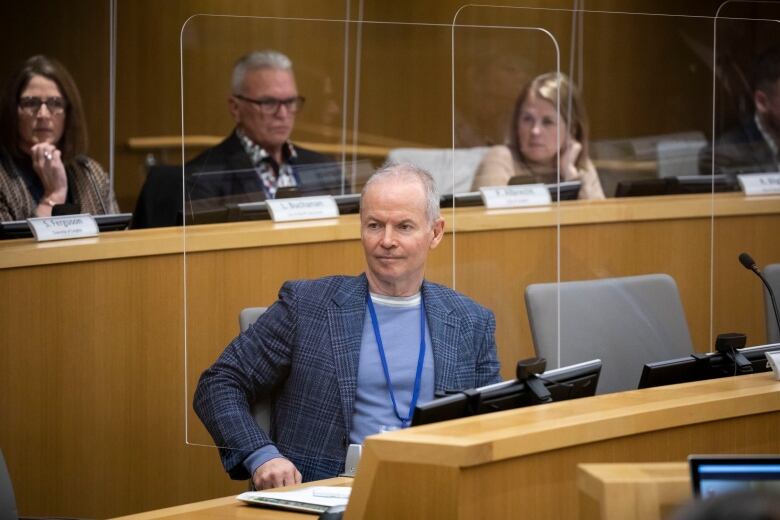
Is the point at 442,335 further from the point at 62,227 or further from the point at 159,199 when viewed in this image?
the point at 159,199

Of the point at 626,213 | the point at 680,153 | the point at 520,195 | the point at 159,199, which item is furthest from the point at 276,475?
the point at 159,199

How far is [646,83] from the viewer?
3.60m

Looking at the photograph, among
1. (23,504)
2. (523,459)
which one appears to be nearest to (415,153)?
(23,504)

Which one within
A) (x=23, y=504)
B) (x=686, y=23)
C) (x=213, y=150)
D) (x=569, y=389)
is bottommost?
(x=23, y=504)

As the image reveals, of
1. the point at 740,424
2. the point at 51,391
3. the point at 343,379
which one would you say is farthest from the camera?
the point at 51,391

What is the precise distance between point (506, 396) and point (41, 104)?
3.15 m

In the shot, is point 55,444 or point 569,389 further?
point 55,444

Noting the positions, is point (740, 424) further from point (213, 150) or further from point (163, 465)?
point (163, 465)

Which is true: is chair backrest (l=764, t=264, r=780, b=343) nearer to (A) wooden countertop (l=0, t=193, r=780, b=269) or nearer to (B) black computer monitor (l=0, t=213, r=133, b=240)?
(A) wooden countertop (l=0, t=193, r=780, b=269)

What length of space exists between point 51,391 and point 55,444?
6.4 inches

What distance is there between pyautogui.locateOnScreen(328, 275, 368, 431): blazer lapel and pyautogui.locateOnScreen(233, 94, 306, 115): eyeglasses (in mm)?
1145

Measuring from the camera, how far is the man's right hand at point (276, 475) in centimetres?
240

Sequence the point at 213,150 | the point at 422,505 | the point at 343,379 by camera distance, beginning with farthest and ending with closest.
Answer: the point at 213,150 < the point at 343,379 < the point at 422,505

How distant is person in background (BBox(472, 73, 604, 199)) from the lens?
3340 mm
